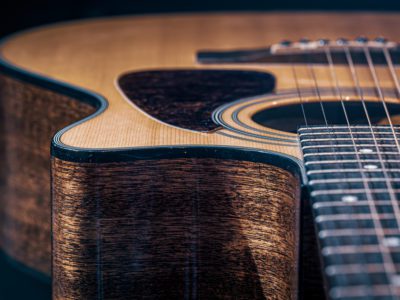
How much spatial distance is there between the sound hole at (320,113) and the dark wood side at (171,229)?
234mm

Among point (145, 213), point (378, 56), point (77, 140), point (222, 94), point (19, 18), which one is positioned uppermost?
point (19, 18)

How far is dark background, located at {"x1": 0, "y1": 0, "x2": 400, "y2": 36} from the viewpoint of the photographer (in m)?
1.87

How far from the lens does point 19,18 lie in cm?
187

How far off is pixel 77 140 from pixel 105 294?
200 millimetres

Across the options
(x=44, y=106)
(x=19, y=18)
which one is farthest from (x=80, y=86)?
(x=19, y=18)

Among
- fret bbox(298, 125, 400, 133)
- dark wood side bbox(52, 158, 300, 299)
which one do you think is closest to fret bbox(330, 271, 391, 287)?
dark wood side bbox(52, 158, 300, 299)

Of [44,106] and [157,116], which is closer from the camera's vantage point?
[157,116]

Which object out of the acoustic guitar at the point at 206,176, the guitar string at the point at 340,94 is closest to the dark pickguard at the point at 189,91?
the acoustic guitar at the point at 206,176

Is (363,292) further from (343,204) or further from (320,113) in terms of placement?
(320,113)

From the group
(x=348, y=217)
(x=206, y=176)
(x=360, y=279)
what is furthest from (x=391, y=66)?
(x=360, y=279)

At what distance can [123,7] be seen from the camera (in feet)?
6.39

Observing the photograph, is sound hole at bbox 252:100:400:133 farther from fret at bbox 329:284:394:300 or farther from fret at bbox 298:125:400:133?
fret at bbox 329:284:394:300

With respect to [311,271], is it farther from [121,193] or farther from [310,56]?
[310,56]

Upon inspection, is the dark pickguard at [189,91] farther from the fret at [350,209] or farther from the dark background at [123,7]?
the dark background at [123,7]
